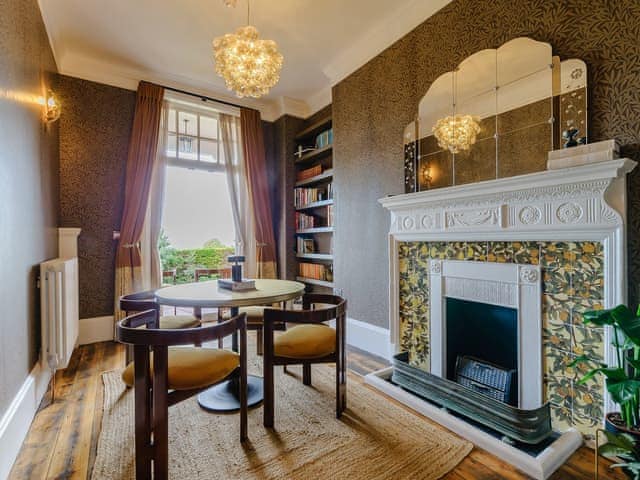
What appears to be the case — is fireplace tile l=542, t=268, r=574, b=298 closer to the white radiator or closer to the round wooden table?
the round wooden table

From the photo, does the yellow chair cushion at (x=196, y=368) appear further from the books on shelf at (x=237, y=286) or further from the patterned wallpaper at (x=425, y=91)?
the patterned wallpaper at (x=425, y=91)

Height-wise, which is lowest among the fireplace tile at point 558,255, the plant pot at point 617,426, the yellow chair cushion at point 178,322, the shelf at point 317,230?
the plant pot at point 617,426

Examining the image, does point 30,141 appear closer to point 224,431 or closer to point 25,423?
point 25,423

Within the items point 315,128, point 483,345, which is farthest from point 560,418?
point 315,128

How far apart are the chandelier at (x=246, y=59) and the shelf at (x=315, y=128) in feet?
5.43

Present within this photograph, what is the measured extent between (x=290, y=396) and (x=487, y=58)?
257 centimetres

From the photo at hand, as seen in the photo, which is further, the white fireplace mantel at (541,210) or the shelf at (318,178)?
the shelf at (318,178)

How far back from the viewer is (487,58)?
208 centimetres

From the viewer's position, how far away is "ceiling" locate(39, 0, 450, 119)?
256 cm

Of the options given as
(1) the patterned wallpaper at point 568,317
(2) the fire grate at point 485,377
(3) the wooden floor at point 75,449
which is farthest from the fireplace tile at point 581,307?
(3) the wooden floor at point 75,449

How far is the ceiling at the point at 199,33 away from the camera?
8.39ft

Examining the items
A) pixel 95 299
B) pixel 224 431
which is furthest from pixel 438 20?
pixel 95 299

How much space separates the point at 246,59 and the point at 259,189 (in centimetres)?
222

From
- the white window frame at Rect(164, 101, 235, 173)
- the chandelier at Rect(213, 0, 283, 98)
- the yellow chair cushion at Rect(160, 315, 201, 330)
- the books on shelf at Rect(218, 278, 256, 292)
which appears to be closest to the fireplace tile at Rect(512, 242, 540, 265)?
the books on shelf at Rect(218, 278, 256, 292)
